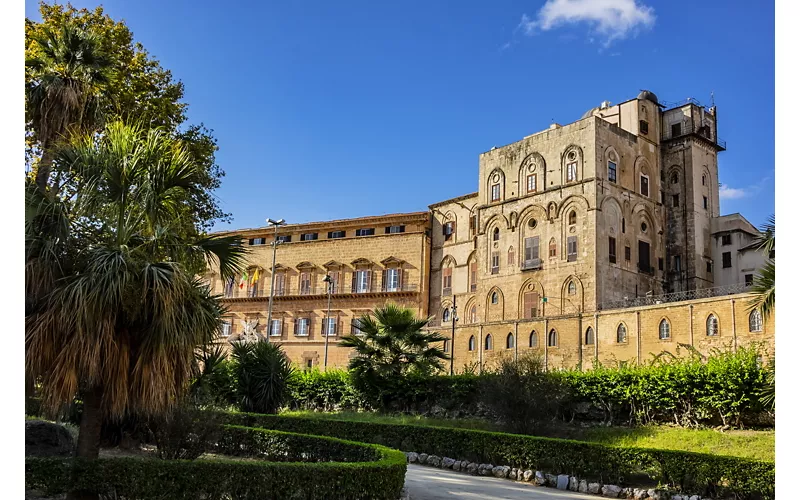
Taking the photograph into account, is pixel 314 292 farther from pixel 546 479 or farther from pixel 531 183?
Answer: pixel 546 479

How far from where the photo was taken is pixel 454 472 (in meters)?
16.4

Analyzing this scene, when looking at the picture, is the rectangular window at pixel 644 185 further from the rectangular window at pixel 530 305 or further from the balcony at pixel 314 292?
the balcony at pixel 314 292

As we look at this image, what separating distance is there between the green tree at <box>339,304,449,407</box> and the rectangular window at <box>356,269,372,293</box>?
2230 centimetres

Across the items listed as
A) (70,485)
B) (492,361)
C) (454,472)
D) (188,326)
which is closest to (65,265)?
(188,326)

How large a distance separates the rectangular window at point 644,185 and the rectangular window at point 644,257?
9.65ft

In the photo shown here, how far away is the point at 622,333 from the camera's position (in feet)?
108

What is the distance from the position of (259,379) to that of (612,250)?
868 inches

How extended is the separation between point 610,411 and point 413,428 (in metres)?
6.95

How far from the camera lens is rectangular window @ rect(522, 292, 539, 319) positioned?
37688 millimetres

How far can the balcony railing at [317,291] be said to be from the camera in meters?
47.1

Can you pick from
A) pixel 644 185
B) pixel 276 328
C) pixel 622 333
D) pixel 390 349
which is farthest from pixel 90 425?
pixel 276 328

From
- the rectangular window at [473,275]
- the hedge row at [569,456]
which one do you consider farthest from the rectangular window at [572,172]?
the hedge row at [569,456]

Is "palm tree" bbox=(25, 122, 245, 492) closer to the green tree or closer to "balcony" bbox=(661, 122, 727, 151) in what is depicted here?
the green tree
